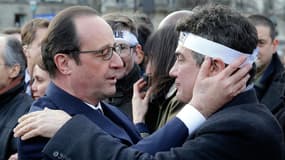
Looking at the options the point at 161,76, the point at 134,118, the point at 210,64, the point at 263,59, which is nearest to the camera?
the point at 210,64

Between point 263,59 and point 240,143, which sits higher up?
point 240,143

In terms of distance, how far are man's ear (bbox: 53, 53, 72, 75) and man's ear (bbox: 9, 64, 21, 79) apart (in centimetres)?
215

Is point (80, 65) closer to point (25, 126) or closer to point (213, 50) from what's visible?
point (25, 126)

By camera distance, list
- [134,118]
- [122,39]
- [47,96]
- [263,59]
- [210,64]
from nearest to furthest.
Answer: [210,64], [47,96], [134,118], [122,39], [263,59]

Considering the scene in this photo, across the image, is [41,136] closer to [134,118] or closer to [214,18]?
[214,18]

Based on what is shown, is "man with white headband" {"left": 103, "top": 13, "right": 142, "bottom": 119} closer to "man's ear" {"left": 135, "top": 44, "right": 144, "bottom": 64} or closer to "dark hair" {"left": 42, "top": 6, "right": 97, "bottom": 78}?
"man's ear" {"left": 135, "top": 44, "right": 144, "bottom": 64}

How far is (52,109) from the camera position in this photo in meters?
3.39

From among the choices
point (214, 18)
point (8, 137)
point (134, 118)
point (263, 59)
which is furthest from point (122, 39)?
point (214, 18)

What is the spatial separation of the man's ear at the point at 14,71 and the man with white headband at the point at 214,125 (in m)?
2.30

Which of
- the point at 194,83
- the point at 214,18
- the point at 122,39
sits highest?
the point at 214,18

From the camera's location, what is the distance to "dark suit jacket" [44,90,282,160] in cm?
298

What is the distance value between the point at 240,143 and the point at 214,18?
0.65 m

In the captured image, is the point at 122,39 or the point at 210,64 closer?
the point at 210,64

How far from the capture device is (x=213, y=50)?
124 inches
